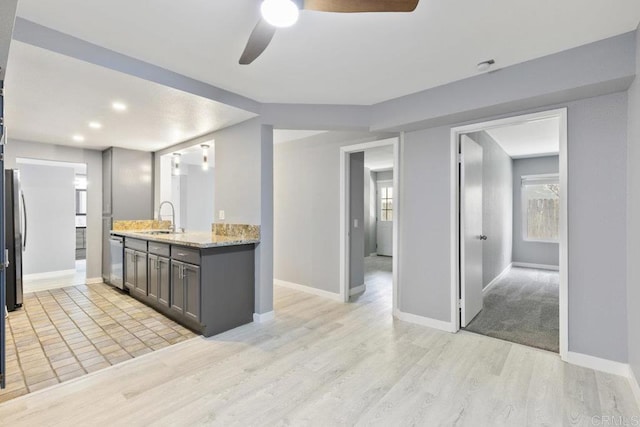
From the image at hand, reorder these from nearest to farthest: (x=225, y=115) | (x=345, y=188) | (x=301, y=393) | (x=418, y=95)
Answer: (x=301, y=393) → (x=418, y=95) → (x=225, y=115) → (x=345, y=188)

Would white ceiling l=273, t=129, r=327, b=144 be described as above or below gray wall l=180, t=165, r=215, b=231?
above

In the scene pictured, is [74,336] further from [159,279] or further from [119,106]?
[119,106]

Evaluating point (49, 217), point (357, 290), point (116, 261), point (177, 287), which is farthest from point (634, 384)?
point (49, 217)

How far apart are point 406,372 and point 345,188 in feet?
8.06

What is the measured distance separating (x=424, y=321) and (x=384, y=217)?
18.2 ft

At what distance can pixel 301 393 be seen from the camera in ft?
6.85

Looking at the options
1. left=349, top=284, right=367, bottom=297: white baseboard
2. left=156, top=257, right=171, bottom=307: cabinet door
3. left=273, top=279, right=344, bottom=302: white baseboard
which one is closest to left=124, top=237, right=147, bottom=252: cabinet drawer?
left=156, top=257, right=171, bottom=307: cabinet door

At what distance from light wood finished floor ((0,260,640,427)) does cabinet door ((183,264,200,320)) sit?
275 millimetres

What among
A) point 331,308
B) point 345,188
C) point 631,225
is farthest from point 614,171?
point 331,308

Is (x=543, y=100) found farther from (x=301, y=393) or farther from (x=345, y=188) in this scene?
(x=301, y=393)

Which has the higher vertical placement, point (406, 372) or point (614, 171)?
point (614, 171)

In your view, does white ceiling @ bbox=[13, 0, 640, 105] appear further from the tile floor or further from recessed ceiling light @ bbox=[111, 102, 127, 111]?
the tile floor

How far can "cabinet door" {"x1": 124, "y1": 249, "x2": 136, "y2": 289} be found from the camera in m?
4.12

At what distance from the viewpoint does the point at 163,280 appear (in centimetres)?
348
